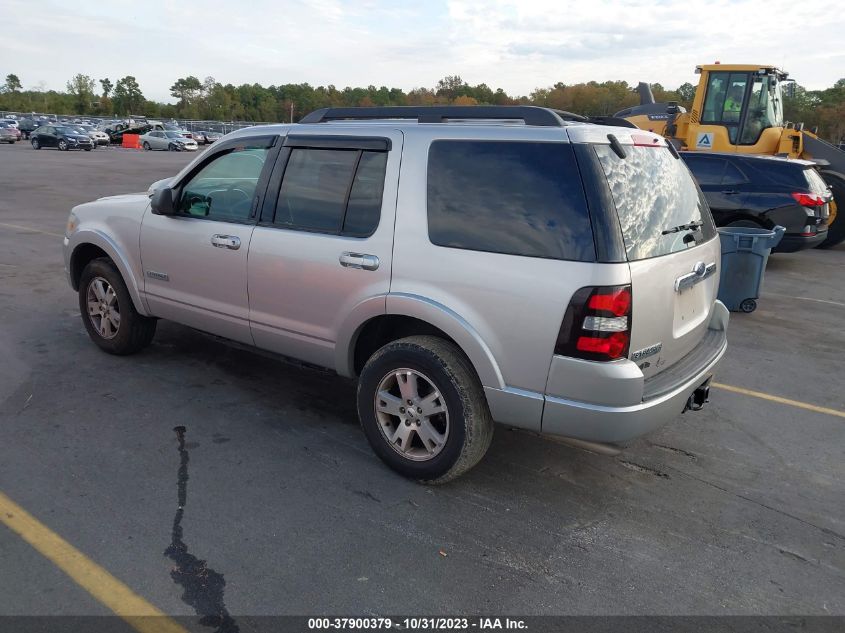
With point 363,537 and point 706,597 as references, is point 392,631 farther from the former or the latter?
point 706,597

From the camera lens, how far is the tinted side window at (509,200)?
123 inches

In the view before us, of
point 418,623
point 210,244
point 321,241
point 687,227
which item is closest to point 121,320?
point 210,244

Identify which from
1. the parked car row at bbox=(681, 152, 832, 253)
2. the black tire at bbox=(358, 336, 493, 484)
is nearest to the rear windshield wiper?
the black tire at bbox=(358, 336, 493, 484)

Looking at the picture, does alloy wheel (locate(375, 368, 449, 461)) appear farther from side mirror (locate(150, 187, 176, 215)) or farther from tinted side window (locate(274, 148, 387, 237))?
side mirror (locate(150, 187, 176, 215))

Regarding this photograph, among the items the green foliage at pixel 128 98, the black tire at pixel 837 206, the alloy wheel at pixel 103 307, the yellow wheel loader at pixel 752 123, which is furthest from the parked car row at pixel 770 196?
the green foliage at pixel 128 98

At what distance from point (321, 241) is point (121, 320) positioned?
2298 millimetres

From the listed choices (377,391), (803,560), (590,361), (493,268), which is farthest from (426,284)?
(803,560)

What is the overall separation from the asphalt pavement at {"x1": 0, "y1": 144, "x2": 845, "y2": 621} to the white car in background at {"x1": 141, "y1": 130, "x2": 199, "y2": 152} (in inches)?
1685

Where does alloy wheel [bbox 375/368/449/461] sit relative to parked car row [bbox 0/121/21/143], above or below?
below

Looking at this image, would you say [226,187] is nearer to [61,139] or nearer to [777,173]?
[777,173]

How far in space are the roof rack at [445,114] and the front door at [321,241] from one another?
0.28 m

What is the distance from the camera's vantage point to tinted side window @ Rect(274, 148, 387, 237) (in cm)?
379

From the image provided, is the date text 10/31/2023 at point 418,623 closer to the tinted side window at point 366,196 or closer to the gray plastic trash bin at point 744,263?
the tinted side window at point 366,196

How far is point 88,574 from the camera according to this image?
2.86m
